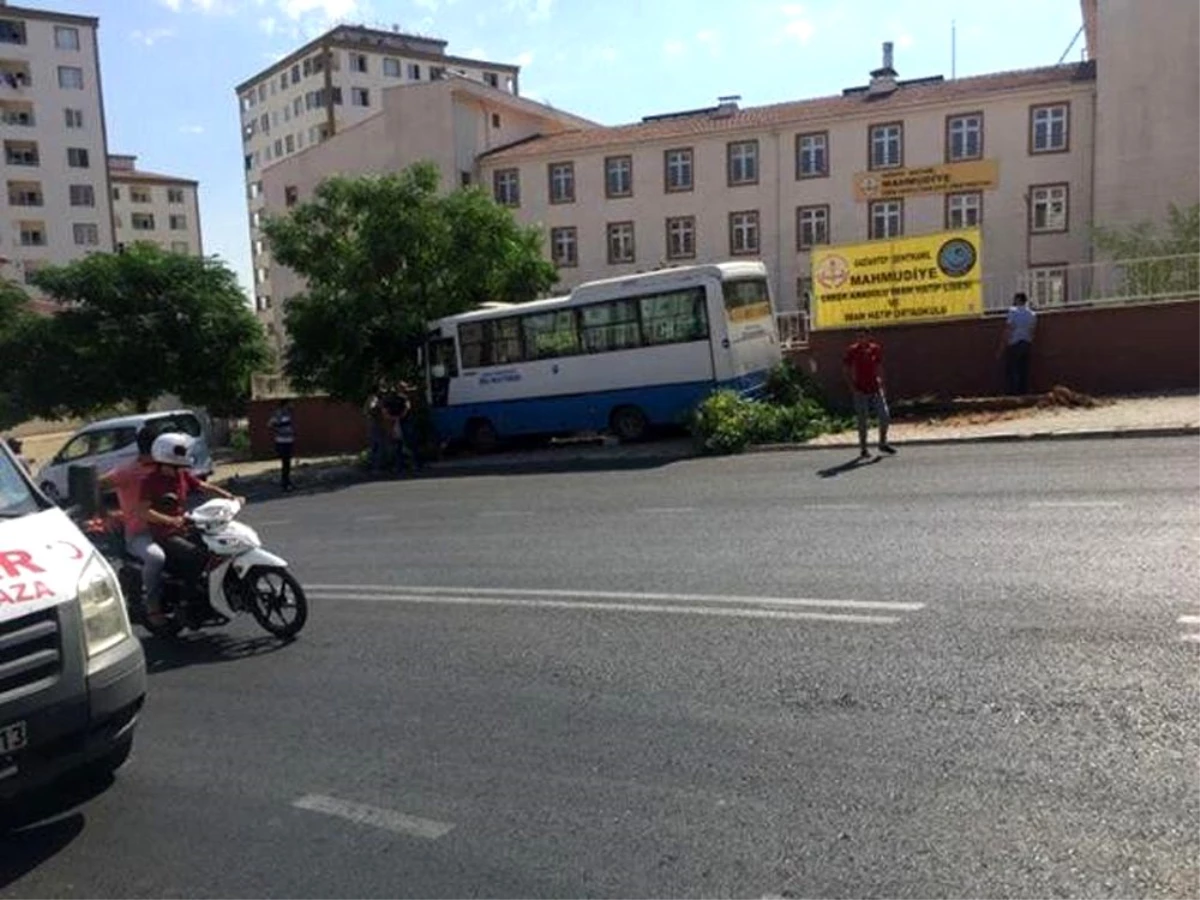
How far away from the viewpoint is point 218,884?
3.95m

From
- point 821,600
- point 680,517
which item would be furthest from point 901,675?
point 680,517

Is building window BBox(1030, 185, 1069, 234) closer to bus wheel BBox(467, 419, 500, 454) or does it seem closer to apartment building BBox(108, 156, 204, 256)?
bus wheel BBox(467, 419, 500, 454)

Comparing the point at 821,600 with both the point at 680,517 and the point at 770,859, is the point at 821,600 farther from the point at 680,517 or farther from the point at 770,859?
the point at 680,517

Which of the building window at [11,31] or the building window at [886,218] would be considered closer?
the building window at [886,218]

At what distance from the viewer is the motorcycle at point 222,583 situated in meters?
7.46

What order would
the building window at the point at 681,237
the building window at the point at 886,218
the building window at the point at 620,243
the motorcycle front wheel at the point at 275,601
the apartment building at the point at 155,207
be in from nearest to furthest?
the motorcycle front wheel at the point at 275,601 < the building window at the point at 886,218 < the building window at the point at 681,237 < the building window at the point at 620,243 < the apartment building at the point at 155,207

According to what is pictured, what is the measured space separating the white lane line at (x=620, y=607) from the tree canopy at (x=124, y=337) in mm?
22557

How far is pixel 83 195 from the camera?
74062mm

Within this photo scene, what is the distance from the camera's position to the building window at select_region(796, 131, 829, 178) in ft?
146

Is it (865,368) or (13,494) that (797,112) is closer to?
(865,368)

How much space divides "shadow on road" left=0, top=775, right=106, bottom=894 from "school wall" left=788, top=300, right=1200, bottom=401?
1672 centimetres

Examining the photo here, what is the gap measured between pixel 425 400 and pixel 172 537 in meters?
16.5

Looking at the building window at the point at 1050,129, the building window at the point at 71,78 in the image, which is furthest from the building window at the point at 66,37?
the building window at the point at 1050,129

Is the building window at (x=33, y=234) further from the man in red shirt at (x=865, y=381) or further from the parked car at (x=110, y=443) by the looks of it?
the man in red shirt at (x=865, y=381)
